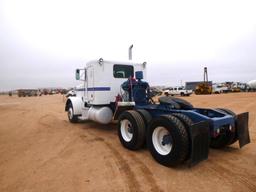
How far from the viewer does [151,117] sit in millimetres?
5836

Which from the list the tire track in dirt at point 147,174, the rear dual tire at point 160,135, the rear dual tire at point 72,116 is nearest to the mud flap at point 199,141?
the rear dual tire at point 160,135

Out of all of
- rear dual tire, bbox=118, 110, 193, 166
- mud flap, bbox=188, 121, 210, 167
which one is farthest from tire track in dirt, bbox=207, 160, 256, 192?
rear dual tire, bbox=118, 110, 193, 166

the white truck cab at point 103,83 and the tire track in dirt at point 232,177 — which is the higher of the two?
the white truck cab at point 103,83

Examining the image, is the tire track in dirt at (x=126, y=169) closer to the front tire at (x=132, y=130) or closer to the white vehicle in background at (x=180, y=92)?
the front tire at (x=132, y=130)

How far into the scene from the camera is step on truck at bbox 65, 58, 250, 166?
4.24 metres

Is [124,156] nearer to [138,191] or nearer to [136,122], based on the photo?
[136,122]

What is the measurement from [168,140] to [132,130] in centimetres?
116

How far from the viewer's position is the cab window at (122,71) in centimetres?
808

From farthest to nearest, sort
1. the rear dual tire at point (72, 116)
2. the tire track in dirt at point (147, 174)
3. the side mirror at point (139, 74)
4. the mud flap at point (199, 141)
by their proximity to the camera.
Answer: the rear dual tire at point (72, 116)
the side mirror at point (139, 74)
the mud flap at point (199, 141)
the tire track in dirt at point (147, 174)

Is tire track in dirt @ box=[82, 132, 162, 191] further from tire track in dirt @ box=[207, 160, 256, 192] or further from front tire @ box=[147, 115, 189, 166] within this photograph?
tire track in dirt @ box=[207, 160, 256, 192]

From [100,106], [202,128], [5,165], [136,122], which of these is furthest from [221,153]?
[5,165]

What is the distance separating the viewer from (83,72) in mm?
8906

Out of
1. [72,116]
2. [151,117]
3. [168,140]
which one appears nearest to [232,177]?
[168,140]

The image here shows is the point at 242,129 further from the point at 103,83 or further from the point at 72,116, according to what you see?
the point at 72,116
